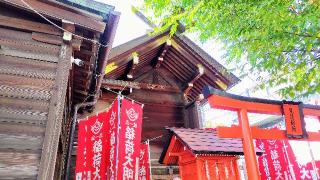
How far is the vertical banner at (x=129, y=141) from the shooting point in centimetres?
711

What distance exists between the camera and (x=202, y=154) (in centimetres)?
812

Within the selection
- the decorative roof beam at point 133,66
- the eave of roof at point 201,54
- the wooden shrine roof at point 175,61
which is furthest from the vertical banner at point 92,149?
the eave of roof at point 201,54

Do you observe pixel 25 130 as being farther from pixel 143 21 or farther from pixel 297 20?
pixel 143 21

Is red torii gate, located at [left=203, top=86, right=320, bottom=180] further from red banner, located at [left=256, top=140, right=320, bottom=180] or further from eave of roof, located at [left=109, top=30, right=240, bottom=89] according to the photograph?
red banner, located at [left=256, top=140, right=320, bottom=180]

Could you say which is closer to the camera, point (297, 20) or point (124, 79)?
point (297, 20)

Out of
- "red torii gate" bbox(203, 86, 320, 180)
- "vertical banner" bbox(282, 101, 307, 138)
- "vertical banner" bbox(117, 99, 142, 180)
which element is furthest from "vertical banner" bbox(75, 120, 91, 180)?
"vertical banner" bbox(282, 101, 307, 138)

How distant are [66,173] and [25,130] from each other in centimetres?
420

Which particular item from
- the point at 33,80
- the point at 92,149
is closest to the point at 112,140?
the point at 92,149

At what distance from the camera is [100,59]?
23.0 feet

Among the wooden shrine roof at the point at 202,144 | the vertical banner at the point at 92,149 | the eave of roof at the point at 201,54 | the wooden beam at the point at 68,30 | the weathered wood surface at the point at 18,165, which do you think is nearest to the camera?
the weathered wood surface at the point at 18,165

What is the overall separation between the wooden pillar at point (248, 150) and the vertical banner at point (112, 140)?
3.25m

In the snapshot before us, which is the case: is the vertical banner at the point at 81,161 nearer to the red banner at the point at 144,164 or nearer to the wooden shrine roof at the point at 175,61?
the red banner at the point at 144,164

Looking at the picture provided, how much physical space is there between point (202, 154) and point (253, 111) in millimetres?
2142

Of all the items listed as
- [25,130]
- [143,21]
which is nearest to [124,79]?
[143,21]
